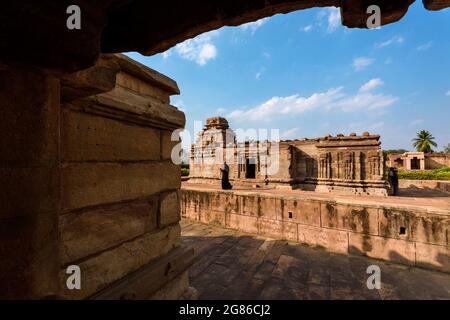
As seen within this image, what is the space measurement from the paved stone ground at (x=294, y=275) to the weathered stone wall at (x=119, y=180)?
1.25 m

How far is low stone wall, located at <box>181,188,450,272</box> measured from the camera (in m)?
3.76

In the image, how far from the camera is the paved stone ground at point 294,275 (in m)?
2.80

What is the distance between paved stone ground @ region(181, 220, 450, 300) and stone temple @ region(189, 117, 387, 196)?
9.70m

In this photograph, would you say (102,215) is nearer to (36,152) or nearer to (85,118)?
(85,118)

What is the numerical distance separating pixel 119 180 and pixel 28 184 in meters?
0.95

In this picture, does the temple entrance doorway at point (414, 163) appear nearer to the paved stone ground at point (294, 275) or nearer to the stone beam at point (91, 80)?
the paved stone ground at point (294, 275)

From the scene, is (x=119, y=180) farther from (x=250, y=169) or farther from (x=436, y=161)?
(x=436, y=161)

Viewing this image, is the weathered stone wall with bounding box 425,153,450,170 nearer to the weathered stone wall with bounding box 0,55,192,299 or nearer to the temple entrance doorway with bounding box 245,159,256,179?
the temple entrance doorway with bounding box 245,159,256,179

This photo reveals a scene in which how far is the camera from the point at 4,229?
78 cm

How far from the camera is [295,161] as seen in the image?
15.0 meters

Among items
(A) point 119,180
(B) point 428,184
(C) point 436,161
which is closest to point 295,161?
(B) point 428,184

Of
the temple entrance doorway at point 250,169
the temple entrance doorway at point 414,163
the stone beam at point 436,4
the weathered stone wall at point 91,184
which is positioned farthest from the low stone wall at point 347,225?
the temple entrance doorway at point 414,163

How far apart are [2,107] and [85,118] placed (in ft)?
2.68
